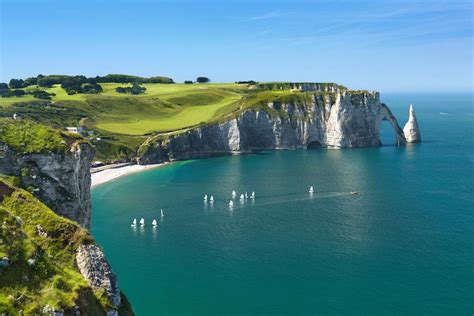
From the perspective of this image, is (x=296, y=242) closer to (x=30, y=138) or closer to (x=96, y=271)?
(x=30, y=138)

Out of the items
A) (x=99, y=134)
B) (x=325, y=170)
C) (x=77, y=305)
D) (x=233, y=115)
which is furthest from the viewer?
(x=233, y=115)

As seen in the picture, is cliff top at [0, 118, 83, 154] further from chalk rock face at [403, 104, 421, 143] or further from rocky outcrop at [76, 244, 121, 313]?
chalk rock face at [403, 104, 421, 143]

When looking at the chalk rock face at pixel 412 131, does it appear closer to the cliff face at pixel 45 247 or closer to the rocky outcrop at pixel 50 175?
the rocky outcrop at pixel 50 175

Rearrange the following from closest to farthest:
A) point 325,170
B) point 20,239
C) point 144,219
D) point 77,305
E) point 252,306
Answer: point 77,305
point 20,239
point 252,306
point 144,219
point 325,170

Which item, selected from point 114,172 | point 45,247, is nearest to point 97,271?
point 45,247

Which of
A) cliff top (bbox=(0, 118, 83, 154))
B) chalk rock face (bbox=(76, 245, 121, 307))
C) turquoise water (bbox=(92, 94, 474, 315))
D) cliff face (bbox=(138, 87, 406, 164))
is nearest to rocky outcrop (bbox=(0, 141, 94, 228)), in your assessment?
cliff top (bbox=(0, 118, 83, 154))

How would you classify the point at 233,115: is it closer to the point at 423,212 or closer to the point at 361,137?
the point at 361,137

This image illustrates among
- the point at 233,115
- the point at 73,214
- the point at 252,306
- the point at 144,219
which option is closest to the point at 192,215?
the point at 144,219
